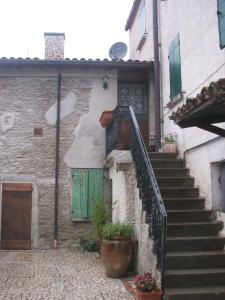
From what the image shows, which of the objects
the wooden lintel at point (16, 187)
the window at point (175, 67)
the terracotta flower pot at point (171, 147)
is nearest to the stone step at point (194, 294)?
the terracotta flower pot at point (171, 147)

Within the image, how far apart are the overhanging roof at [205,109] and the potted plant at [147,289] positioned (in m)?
2.34

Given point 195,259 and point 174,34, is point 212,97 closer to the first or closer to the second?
point 195,259

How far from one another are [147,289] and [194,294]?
2.21 feet

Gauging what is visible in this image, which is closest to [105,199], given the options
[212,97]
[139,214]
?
[139,214]

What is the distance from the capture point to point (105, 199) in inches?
443

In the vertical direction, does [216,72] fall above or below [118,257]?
above

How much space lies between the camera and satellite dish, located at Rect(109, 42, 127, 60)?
520 inches

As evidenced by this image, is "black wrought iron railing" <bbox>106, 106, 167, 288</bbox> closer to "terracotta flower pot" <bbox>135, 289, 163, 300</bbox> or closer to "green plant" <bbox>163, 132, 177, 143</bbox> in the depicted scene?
"terracotta flower pot" <bbox>135, 289, 163, 300</bbox>

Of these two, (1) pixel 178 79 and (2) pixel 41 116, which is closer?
(1) pixel 178 79

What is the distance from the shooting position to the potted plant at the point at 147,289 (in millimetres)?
5551

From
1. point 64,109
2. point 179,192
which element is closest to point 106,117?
point 64,109

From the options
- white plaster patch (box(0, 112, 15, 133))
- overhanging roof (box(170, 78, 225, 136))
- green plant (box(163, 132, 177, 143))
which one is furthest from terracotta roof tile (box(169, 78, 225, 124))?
white plaster patch (box(0, 112, 15, 133))

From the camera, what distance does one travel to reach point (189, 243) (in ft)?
21.9

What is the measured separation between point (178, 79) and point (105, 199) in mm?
4043
